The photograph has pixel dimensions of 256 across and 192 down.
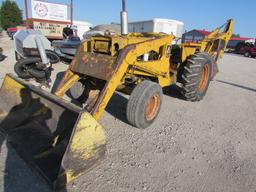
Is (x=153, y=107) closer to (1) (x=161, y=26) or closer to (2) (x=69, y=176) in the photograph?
(2) (x=69, y=176)

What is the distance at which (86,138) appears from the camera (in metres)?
2.32

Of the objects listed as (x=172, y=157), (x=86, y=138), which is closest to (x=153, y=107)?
(x=172, y=157)

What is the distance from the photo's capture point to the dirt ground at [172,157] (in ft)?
7.82

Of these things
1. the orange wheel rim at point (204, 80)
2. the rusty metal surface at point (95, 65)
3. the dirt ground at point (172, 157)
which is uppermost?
the rusty metal surface at point (95, 65)

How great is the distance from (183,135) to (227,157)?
79 cm

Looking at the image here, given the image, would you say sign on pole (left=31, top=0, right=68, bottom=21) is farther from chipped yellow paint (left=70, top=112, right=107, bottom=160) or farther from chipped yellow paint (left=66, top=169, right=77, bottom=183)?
chipped yellow paint (left=66, top=169, right=77, bottom=183)

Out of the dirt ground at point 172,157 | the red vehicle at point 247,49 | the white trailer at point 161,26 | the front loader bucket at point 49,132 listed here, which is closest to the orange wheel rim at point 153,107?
the dirt ground at point 172,157

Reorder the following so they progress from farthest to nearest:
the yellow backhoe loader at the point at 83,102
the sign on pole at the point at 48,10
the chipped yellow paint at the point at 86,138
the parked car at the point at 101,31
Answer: the sign on pole at the point at 48,10 < the parked car at the point at 101,31 < the yellow backhoe loader at the point at 83,102 < the chipped yellow paint at the point at 86,138

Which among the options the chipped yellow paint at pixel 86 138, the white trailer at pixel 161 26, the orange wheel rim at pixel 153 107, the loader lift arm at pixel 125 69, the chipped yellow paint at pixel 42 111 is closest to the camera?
the chipped yellow paint at pixel 86 138

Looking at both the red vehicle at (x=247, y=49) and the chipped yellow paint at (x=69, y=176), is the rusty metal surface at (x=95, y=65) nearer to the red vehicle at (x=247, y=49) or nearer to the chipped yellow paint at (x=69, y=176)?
the chipped yellow paint at (x=69, y=176)

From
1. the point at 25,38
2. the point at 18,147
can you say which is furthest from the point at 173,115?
the point at 25,38

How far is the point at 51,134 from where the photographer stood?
302 cm

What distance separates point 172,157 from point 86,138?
1362mm

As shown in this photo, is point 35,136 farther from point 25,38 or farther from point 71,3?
point 71,3
